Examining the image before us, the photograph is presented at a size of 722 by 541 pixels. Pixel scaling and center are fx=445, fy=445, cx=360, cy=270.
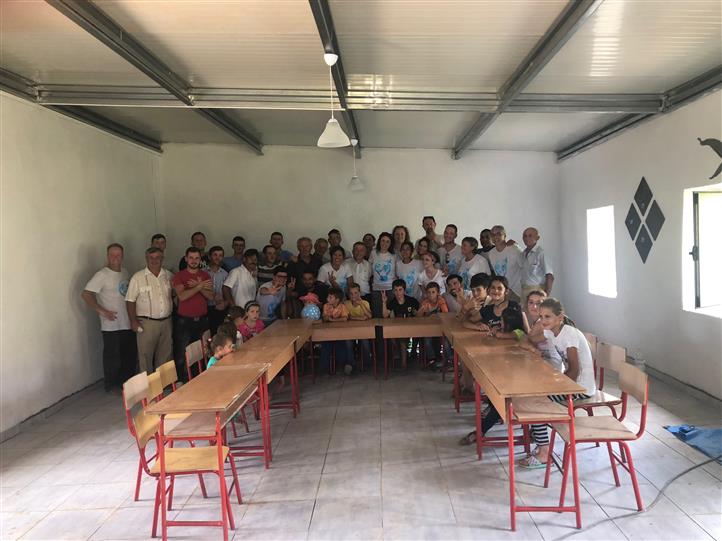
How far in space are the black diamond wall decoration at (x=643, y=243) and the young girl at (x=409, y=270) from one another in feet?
8.56

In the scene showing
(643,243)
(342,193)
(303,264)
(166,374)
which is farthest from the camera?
(342,193)

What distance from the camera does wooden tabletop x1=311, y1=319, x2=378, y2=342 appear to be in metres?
4.85

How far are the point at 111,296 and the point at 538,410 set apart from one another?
4.61 meters

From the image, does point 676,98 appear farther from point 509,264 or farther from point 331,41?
point 331,41

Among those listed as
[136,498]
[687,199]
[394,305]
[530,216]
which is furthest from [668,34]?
[136,498]

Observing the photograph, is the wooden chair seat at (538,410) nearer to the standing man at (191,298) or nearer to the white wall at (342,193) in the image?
the standing man at (191,298)

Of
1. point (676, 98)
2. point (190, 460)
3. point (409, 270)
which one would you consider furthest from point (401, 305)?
point (676, 98)

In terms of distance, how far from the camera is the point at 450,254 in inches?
241

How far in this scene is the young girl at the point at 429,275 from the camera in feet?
18.4

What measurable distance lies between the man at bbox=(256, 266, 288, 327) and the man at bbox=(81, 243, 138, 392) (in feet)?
5.06

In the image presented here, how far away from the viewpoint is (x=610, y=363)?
10.9 feet

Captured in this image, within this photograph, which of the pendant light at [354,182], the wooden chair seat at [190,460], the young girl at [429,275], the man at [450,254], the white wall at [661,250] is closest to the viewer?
the wooden chair seat at [190,460]

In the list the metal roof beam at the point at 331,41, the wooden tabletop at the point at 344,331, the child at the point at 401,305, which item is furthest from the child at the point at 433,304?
the metal roof beam at the point at 331,41

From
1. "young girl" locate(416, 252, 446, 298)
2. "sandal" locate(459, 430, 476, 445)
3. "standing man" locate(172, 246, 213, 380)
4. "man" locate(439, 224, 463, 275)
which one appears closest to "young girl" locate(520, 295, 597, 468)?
"sandal" locate(459, 430, 476, 445)
